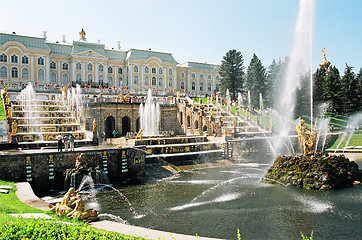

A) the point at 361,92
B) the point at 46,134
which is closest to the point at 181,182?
the point at 46,134

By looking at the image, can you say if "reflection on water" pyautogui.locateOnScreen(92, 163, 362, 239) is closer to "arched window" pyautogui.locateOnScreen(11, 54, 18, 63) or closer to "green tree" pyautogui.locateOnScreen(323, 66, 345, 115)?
"green tree" pyautogui.locateOnScreen(323, 66, 345, 115)

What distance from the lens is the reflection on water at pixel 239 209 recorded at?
10.7 metres

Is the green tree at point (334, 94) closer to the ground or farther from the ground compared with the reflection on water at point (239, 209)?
farther from the ground

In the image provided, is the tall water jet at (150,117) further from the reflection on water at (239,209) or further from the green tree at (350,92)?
the green tree at (350,92)

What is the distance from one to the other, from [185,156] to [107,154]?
834cm

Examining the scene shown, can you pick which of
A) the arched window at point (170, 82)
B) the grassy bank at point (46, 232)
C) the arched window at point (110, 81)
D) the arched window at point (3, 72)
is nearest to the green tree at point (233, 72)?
the arched window at point (170, 82)

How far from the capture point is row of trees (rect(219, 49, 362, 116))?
5066 cm

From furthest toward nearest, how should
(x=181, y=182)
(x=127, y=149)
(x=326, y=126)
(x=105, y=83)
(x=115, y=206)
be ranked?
(x=105, y=83), (x=326, y=126), (x=127, y=149), (x=181, y=182), (x=115, y=206)

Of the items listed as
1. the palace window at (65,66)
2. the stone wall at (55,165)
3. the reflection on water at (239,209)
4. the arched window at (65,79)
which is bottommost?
the reflection on water at (239,209)

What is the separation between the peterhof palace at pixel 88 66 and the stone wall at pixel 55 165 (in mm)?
35497

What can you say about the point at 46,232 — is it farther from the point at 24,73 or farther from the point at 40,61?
the point at 40,61

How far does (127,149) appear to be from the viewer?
21.1 m

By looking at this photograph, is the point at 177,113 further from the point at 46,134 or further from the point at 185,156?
the point at 46,134

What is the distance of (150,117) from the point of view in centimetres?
3916
